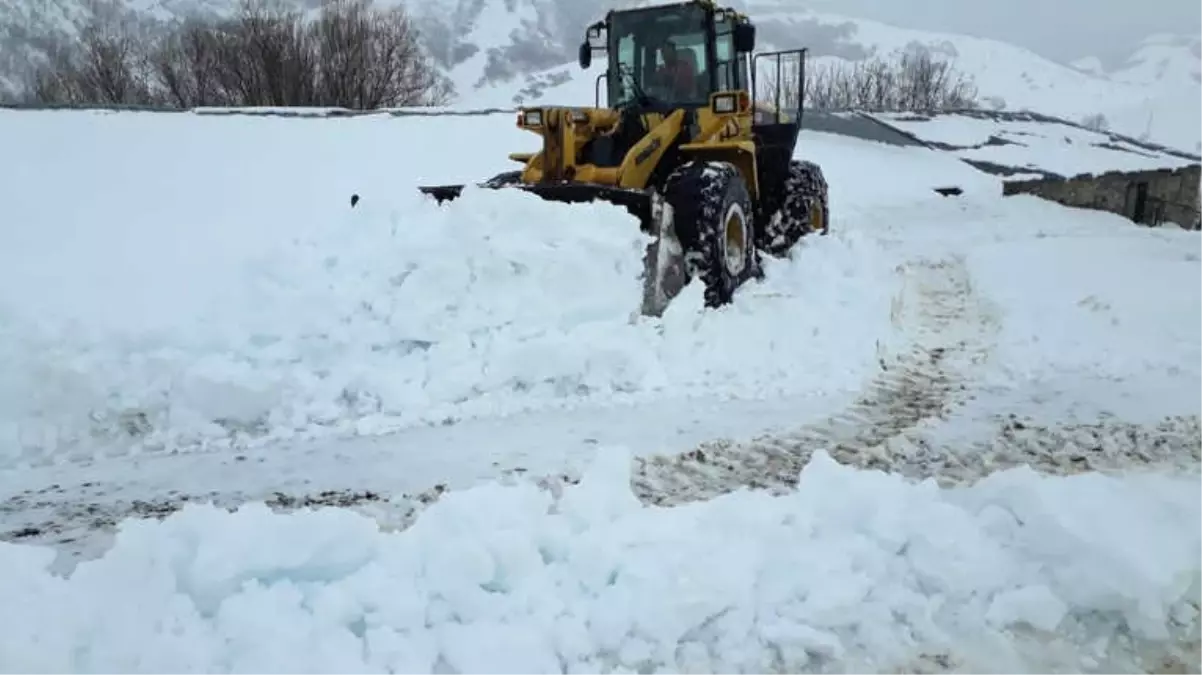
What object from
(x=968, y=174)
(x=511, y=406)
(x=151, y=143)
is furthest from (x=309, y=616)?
(x=968, y=174)

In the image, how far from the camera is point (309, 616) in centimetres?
277

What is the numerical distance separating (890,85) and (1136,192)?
84.9 ft

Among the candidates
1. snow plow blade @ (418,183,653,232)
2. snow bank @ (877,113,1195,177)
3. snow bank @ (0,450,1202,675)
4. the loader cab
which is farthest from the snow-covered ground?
snow bank @ (877,113,1195,177)

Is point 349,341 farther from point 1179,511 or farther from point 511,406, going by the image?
point 1179,511

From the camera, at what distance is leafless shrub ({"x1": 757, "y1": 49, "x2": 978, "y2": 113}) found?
46.3 meters

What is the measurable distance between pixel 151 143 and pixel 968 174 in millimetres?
17731

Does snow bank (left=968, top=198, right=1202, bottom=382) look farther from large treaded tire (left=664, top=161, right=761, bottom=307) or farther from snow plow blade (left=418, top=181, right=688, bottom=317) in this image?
snow plow blade (left=418, top=181, right=688, bottom=317)

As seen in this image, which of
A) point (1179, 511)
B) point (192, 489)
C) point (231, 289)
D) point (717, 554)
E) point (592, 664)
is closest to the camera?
point (592, 664)

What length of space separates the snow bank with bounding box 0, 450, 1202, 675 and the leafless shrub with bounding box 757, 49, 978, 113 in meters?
43.5

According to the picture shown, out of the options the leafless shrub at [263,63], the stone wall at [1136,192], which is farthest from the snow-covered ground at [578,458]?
the leafless shrub at [263,63]

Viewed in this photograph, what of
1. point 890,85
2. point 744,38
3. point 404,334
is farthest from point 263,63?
point 890,85

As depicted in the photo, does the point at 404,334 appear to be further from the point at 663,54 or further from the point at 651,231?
the point at 663,54

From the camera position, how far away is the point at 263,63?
1144 inches

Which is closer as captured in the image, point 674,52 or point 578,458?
point 578,458
